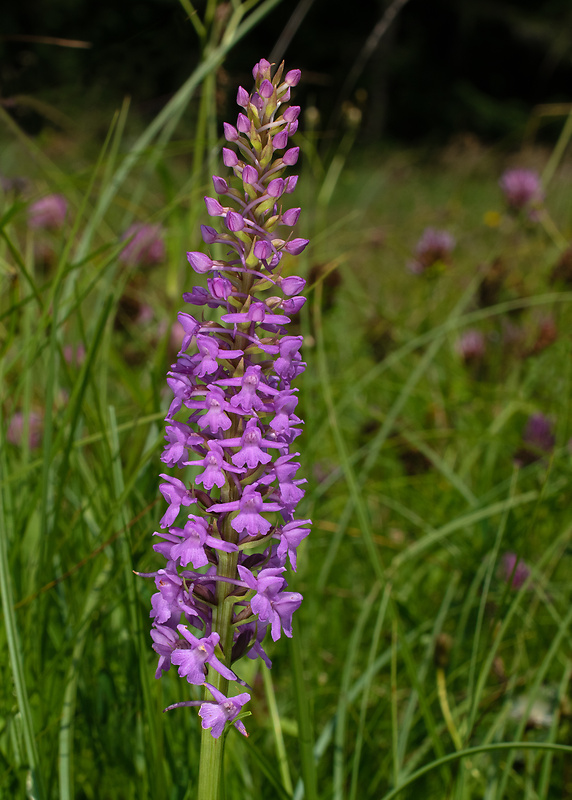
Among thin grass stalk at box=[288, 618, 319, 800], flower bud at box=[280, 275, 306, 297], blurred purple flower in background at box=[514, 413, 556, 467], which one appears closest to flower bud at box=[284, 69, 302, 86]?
flower bud at box=[280, 275, 306, 297]

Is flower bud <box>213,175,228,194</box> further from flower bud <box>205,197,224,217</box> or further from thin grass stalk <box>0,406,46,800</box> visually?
thin grass stalk <box>0,406,46,800</box>

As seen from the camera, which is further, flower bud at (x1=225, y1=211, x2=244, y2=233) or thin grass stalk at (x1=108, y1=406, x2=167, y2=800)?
thin grass stalk at (x1=108, y1=406, x2=167, y2=800)

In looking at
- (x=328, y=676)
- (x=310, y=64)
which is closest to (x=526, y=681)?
(x=328, y=676)

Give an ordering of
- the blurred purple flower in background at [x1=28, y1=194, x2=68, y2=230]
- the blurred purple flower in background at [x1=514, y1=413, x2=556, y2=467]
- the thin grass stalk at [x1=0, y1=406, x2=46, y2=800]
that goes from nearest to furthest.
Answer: the thin grass stalk at [x1=0, y1=406, x2=46, y2=800] → the blurred purple flower in background at [x1=514, y1=413, x2=556, y2=467] → the blurred purple flower in background at [x1=28, y1=194, x2=68, y2=230]

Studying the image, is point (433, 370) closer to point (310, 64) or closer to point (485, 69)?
point (310, 64)

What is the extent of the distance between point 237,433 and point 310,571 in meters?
1.26

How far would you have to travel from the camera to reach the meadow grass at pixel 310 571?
1229 millimetres

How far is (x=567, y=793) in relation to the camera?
1.65m

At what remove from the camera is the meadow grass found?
4.03 feet

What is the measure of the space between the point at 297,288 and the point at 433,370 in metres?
2.70

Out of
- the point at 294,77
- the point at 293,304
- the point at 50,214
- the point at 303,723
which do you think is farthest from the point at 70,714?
the point at 50,214

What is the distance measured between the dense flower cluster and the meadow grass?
23 centimetres

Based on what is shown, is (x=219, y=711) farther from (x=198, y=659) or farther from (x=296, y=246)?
(x=296, y=246)

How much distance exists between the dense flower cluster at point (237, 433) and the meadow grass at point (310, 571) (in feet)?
0.75
